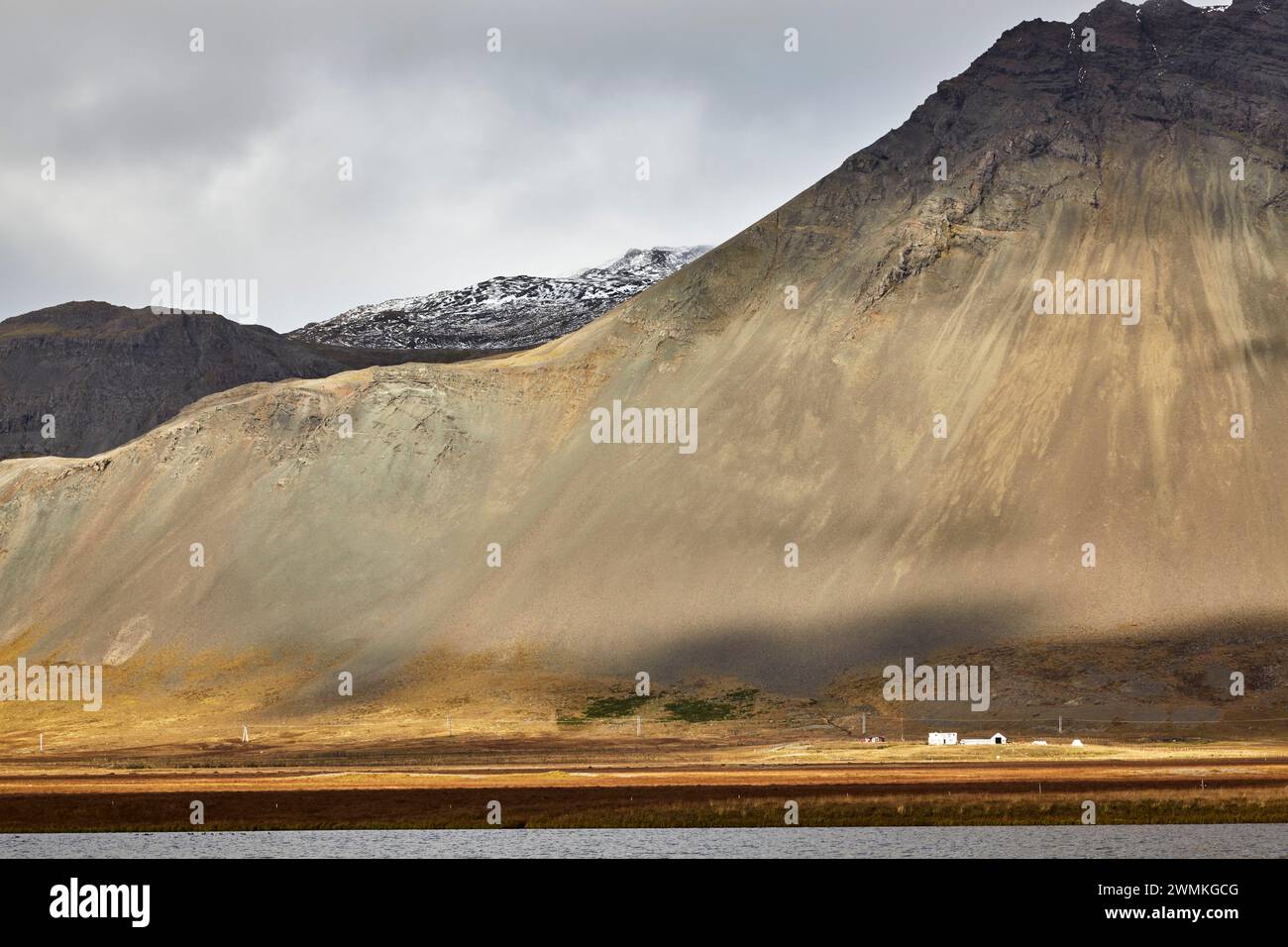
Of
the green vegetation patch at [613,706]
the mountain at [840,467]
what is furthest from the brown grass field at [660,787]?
the mountain at [840,467]

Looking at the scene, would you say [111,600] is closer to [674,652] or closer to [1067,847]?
[674,652]

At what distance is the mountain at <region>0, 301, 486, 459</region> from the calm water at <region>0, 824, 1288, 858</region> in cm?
13563

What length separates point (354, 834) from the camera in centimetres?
4734

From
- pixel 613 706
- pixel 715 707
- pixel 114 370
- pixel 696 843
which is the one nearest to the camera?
pixel 696 843

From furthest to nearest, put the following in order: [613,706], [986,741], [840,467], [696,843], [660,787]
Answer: [840,467] < [613,706] < [986,741] < [660,787] < [696,843]

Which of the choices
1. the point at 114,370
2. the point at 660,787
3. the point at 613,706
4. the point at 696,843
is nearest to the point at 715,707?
the point at 613,706

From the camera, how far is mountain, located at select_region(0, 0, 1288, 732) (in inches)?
4033

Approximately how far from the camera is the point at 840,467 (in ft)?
383

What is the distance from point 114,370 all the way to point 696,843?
15351 cm

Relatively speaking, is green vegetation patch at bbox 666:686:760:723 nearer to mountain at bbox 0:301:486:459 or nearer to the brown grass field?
the brown grass field

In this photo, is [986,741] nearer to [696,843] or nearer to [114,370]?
[696,843]

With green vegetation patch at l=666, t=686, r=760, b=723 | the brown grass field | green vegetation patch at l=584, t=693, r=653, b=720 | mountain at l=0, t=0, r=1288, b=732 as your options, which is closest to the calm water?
the brown grass field
